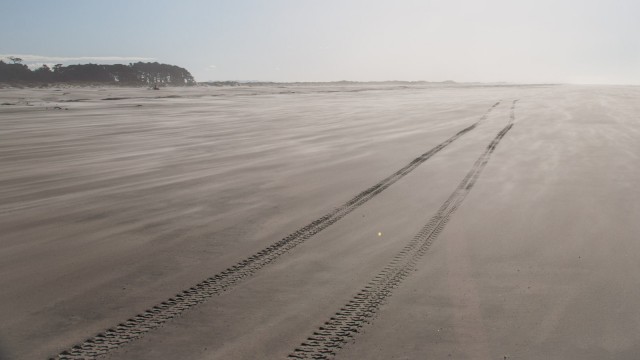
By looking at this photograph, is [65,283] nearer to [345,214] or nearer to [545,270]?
[345,214]

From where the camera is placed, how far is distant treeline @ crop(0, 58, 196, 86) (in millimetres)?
78875

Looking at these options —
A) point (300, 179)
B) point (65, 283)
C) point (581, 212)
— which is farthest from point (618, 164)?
point (65, 283)

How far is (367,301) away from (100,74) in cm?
10129

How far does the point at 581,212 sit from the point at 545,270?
78.5 inches

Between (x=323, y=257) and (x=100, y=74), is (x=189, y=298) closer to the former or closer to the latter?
(x=323, y=257)

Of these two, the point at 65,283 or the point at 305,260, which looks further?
the point at 305,260

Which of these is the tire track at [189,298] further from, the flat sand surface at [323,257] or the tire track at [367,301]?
the tire track at [367,301]

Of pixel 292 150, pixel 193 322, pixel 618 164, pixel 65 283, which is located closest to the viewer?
pixel 193 322

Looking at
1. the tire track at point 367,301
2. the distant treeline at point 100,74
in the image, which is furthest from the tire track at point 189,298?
the distant treeline at point 100,74

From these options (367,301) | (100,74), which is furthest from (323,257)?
(100,74)

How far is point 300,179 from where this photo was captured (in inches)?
293

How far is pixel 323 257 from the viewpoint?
4.21m

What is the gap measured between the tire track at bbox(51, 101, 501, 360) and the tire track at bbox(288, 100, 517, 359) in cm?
92

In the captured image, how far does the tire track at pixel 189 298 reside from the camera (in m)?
2.79
